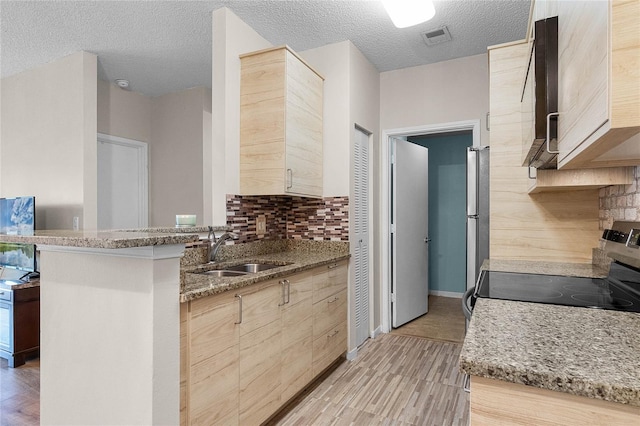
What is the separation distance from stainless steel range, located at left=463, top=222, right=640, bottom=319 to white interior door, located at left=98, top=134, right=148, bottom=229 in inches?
160

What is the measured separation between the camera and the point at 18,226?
3.25 metres

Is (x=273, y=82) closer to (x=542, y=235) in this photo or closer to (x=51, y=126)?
(x=542, y=235)

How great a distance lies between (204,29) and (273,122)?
3.32 feet

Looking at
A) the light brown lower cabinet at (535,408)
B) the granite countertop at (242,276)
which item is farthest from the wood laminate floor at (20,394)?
the light brown lower cabinet at (535,408)

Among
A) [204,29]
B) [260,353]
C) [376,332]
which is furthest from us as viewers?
[376,332]

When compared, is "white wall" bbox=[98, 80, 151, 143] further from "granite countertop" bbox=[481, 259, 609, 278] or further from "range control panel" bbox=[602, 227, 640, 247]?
"range control panel" bbox=[602, 227, 640, 247]

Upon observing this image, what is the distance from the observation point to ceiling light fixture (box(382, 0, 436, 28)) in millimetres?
2146

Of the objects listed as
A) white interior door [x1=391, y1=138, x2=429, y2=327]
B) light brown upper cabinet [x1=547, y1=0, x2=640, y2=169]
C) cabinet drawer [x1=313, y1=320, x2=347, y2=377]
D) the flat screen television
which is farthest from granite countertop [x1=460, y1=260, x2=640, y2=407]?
the flat screen television

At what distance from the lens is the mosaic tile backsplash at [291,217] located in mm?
2719

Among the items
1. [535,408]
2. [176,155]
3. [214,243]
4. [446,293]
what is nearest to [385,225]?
[214,243]

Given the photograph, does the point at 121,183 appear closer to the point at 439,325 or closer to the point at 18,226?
the point at 18,226

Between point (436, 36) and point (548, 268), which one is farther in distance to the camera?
point (436, 36)

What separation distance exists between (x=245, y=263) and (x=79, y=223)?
1816mm

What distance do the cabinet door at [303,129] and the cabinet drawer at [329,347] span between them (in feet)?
3.44
